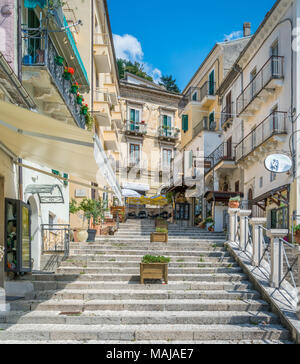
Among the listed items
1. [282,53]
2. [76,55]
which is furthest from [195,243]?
[282,53]

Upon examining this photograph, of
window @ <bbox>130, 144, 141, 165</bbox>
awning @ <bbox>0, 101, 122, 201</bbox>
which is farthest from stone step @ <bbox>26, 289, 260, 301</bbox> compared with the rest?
window @ <bbox>130, 144, 141, 165</bbox>

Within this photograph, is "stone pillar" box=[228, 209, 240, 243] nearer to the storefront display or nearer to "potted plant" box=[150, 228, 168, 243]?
"potted plant" box=[150, 228, 168, 243]

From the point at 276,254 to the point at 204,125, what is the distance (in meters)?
21.3

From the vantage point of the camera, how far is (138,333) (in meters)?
7.22

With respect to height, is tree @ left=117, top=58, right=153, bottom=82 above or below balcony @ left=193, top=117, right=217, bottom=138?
above

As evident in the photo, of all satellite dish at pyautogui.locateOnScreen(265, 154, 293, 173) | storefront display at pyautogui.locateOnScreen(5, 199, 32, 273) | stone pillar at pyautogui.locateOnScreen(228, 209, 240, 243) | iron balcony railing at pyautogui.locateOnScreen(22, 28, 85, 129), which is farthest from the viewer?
satellite dish at pyautogui.locateOnScreen(265, 154, 293, 173)

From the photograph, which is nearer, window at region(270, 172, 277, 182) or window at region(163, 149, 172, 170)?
window at region(270, 172, 277, 182)

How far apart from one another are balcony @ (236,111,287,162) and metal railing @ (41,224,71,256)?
9615mm

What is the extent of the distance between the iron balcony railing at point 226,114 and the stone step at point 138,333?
1788 centimetres

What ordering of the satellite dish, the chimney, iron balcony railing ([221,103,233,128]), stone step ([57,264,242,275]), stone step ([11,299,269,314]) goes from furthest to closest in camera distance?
the chimney
iron balcony railing ([221,103,233,128])
the satellite dish
stone step ([57,264,242,275])
stone step ([11,299,269,314])

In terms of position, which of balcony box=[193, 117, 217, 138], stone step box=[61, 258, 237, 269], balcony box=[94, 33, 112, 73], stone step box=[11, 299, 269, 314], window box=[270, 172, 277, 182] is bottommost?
stone step box=[11, 299, 269, 314]

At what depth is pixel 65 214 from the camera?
14531 millimetres

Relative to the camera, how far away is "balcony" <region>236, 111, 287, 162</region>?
54.4 feet

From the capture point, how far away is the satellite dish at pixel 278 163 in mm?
14344
